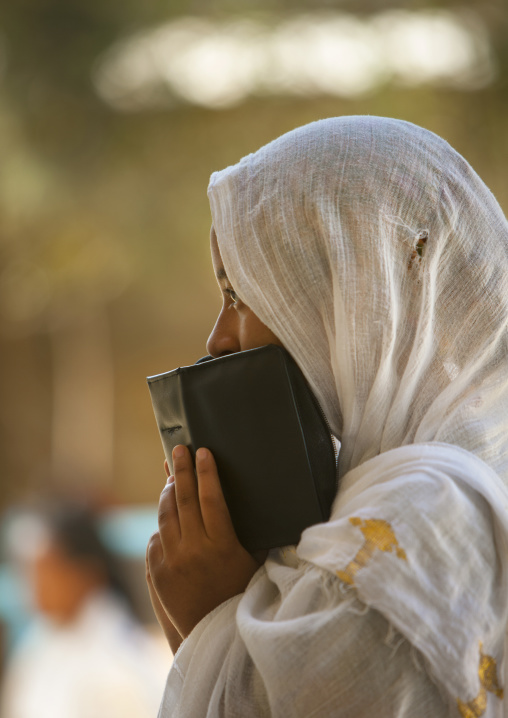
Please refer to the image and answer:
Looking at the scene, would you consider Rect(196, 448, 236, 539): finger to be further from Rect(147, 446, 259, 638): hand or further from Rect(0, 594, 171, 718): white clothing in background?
Rect(0, 594, 171, 718): white clothing in background

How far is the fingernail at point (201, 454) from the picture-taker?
908 mm

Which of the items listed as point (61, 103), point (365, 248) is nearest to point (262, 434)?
point (365, 248)

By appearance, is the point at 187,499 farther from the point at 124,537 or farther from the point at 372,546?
the point at 124,537

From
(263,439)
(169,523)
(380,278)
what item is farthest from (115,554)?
(380,278)

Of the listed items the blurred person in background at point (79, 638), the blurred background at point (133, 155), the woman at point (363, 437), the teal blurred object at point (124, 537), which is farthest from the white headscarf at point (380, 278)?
the blurred background at point (133, 155)

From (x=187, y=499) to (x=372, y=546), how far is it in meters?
0.26

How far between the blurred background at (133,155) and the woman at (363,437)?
4.78 meters

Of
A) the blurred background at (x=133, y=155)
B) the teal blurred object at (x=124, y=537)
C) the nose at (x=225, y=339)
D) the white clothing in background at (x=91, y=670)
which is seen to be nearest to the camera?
the nose at (x=225, y=339)

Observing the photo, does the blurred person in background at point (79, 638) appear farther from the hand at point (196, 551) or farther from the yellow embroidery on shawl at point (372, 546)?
the yellow embroidery on shawl at point (372, 546)

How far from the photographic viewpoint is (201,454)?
0.91 meters

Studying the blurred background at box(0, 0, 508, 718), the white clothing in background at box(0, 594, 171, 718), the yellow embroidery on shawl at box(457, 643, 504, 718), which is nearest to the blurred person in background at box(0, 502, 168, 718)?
the white clothing in background at box(0, 594, 171, 718)

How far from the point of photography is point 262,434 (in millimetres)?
886

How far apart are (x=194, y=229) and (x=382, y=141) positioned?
5277 mm

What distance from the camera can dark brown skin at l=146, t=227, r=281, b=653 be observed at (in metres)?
0.90
